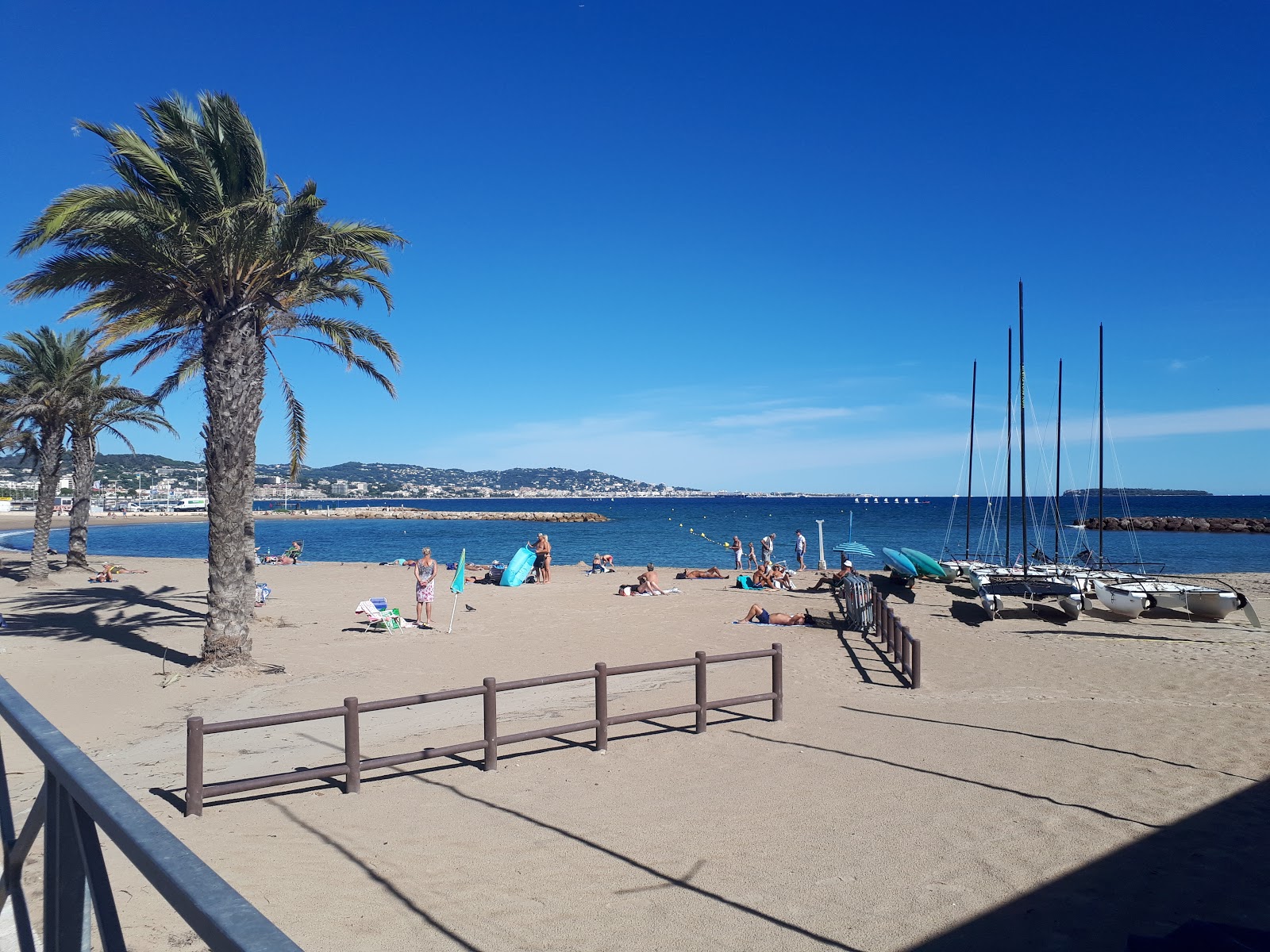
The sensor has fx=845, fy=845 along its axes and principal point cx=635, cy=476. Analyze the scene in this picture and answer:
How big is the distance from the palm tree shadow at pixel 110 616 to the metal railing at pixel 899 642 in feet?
37.2

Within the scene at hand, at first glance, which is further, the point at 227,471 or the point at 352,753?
the point at 227,471

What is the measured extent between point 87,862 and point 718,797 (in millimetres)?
6701

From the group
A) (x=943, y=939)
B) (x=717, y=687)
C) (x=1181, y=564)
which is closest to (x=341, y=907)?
(x=943, y=939)

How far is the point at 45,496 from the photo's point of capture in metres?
25.8

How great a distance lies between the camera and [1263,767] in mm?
8539

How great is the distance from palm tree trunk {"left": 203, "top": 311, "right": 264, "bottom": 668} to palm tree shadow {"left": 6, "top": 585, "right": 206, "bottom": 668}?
2.84 feet

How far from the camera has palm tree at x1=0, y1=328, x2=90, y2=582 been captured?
2491cm

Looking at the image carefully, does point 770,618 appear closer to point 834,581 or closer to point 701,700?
point 834,581

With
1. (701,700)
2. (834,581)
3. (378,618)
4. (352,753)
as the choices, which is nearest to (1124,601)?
(834,581)

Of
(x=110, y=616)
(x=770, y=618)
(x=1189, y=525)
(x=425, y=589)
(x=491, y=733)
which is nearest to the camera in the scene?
(x=491, y=733)

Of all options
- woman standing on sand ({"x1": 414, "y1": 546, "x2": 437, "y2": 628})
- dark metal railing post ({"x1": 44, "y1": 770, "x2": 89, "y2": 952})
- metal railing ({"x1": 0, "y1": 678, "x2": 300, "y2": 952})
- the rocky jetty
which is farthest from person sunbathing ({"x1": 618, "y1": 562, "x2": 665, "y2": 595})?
the rocky jetty

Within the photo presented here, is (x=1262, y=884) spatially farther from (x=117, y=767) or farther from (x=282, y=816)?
(x=117, y=767)

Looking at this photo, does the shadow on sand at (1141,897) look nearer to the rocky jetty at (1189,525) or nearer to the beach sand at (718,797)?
the beach sand at (718,797)

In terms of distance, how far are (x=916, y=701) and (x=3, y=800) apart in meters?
11.3
